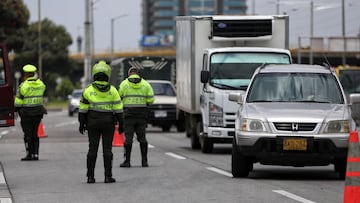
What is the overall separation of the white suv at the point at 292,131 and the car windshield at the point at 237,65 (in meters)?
5.62

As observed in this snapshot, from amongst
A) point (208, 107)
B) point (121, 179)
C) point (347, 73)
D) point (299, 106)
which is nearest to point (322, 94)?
point (299, 106)

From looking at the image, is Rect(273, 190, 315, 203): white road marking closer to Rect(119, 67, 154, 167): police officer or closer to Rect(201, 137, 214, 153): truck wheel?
Rect(119, 67, 154, 167): police officer

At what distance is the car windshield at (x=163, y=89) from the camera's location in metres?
35.7

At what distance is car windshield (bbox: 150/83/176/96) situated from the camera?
35719 millimetres

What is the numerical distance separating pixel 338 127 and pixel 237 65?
7.04 meters

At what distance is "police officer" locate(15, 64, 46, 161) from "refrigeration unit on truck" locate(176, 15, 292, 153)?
3.41 m

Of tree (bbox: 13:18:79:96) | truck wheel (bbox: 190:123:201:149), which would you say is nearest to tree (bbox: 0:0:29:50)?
tree (bbox: 13:18:79:96)

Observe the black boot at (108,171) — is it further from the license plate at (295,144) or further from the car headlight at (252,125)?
the license plate at (295,144)

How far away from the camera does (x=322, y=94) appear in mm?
16859

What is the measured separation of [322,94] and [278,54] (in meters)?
5.88

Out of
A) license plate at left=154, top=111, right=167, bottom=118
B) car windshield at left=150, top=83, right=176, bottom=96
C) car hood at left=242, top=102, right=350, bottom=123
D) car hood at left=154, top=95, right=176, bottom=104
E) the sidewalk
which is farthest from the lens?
car windshield at left=150, top=83, right=176, bottom=96

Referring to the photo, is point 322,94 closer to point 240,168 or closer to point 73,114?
point 240,168

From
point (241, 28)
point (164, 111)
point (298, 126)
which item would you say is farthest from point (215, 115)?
point (164, 111)

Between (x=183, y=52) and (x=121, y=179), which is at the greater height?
(x=183, y=52)
